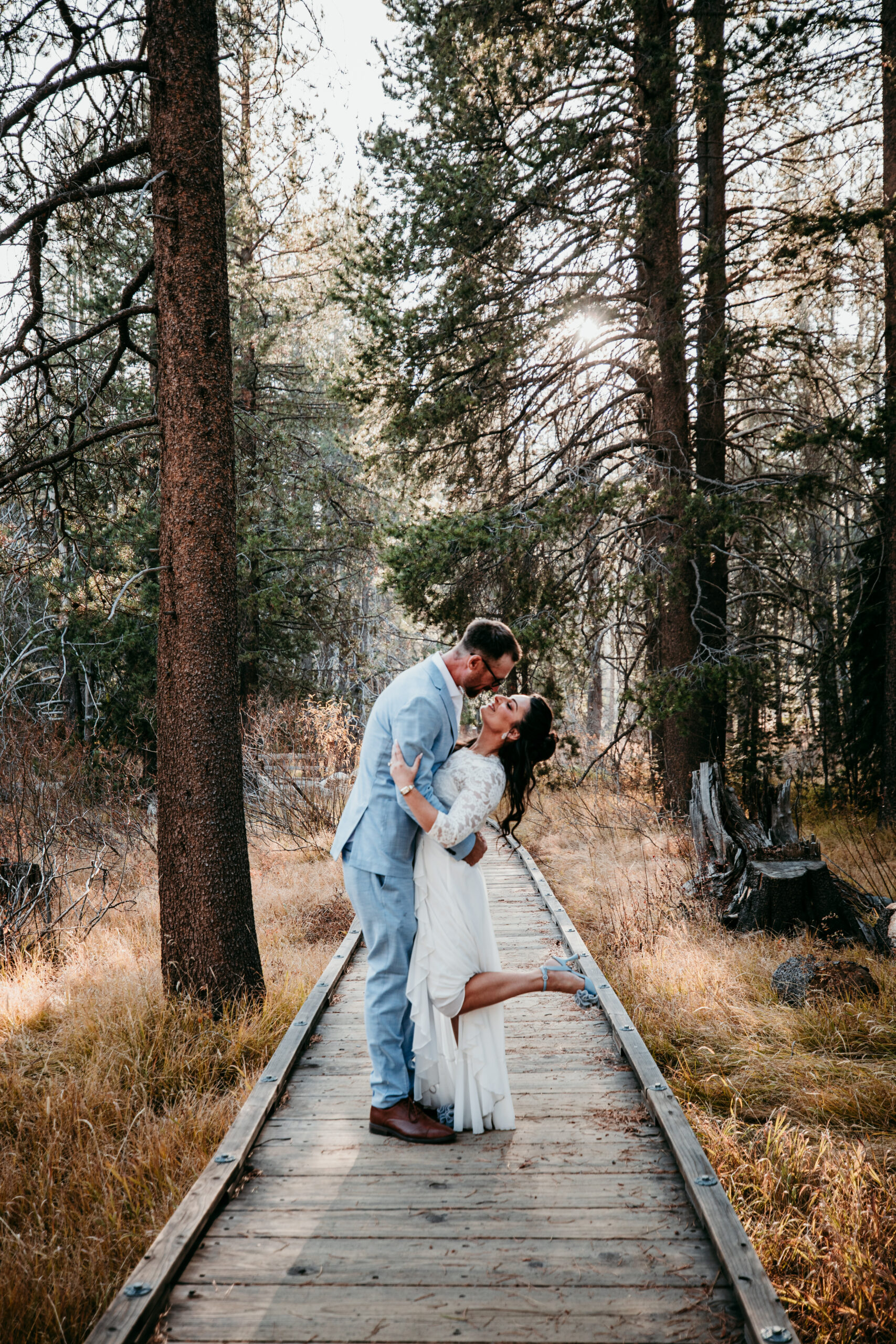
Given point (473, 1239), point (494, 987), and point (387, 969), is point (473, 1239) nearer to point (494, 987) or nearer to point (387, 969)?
point (494, 987)

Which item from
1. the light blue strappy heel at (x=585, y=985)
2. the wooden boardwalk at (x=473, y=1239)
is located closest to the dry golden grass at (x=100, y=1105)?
the wooden boardwalk at (x=473, y=1239)

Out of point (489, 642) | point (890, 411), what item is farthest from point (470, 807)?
point (890, 411)

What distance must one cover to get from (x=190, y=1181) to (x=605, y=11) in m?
9.63

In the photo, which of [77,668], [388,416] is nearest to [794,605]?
[388,416]

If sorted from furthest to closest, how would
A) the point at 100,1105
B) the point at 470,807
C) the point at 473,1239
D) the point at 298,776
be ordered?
1. the point at 298,776
2. the point at 100,1105
3. the point at 470,807
4. the point at 473,1239

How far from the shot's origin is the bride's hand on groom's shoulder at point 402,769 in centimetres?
322

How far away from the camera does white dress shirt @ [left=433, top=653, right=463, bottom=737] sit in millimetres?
3426

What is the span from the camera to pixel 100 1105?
380 centimetres

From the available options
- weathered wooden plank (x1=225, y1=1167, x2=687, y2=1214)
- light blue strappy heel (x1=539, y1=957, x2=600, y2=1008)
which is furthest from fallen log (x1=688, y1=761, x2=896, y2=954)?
weathered wooden plank (x1=225, y1=1167, x2=687, y2=1214)

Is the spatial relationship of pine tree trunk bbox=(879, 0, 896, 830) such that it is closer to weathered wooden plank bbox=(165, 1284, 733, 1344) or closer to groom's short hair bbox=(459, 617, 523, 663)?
groom's short hair bbox=(459, 617, 523, 663)

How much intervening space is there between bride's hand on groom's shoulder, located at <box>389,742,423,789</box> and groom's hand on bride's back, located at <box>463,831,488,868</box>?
1.27 feet

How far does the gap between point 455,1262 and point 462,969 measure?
103 centimetres

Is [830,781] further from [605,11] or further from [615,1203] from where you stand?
[615,1203]

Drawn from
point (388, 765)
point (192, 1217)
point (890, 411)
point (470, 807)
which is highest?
point (890, 411)
